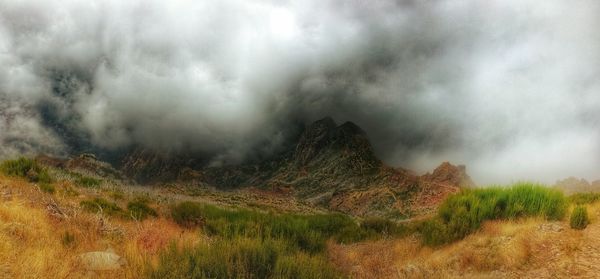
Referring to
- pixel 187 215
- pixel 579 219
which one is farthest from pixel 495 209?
pixel 187 215

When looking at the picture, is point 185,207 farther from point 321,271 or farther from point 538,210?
point 538,210

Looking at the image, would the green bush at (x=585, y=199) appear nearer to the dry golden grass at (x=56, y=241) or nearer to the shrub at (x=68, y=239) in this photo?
the dry golden grass at (x=56, y=241)

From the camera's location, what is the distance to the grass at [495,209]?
9758mm

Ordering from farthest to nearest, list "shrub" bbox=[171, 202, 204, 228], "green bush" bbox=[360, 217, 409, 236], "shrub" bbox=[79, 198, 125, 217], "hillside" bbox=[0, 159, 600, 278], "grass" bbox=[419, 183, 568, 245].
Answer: "green bush" bbox=[360, 217, 409, 236]
"shrub" bbox=[171, 202, 204, 228]
"shrub" bbox=[79, 198, 125, 217]
"grass" bbox=[419, 183, 568, 245]
"hillside" bbox=[0, 159, 600, 278]

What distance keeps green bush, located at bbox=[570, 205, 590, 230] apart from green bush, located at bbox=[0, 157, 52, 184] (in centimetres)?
1812

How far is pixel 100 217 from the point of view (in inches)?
336

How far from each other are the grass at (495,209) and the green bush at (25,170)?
15.4 metres

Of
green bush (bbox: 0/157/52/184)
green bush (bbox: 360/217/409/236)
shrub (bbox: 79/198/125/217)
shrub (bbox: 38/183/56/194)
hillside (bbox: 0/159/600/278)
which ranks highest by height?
hillside (bbox: 0/159/600/278)

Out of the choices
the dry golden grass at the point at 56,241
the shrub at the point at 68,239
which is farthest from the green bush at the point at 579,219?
the shrub at the point at 68,239

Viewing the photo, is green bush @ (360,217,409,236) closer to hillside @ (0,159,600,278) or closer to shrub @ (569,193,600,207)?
hillside @ (0,159,600,278)

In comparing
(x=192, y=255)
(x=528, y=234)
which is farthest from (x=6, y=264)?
(x=528, y=234)

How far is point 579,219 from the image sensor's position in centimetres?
819

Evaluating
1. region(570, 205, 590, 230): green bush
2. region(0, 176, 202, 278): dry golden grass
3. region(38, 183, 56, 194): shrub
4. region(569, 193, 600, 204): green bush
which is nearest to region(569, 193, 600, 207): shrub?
region(569, 193, 600, 204): green bush

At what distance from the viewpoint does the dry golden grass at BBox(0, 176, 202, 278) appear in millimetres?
5246
